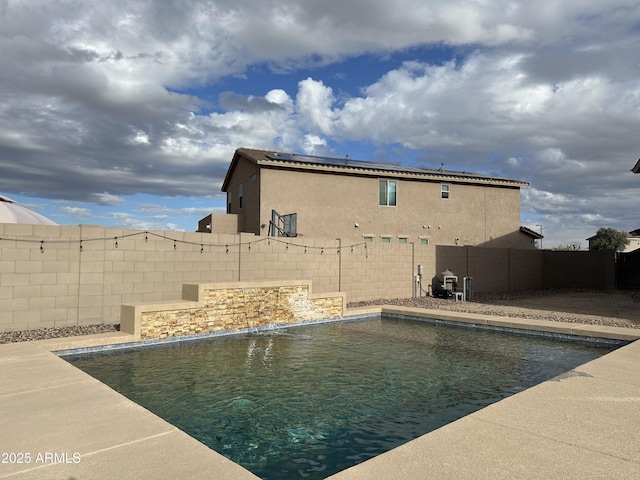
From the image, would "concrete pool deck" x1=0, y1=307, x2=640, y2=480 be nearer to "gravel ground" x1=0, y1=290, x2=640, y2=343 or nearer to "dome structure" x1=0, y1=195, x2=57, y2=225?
"gravel ground" x1=0, y1=290, x2=640, y2=343

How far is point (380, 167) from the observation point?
25328mm

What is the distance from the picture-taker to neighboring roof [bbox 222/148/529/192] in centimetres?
2211

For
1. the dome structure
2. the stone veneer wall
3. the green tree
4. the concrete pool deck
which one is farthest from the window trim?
the green tree

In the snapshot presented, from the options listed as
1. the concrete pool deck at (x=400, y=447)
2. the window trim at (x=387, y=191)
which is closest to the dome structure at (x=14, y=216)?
the concrete pool deck at (x=400, y=447)

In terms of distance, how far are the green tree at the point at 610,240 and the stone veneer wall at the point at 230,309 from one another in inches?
2120

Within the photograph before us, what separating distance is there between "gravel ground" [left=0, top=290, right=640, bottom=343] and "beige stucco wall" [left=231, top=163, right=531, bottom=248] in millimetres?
5854

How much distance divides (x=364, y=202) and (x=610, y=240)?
46.2 metres

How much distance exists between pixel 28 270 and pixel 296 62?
1259 cm

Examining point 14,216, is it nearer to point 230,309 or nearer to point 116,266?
point 116,266

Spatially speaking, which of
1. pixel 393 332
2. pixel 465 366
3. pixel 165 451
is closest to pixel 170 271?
pixel 393 332

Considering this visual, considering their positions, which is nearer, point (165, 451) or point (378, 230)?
point (165, 451)

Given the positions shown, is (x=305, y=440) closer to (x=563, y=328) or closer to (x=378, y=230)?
(x=563, y=328)

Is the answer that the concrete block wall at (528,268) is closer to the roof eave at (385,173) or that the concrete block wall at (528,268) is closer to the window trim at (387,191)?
the window trim at (387,191)

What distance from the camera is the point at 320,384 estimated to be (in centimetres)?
721
